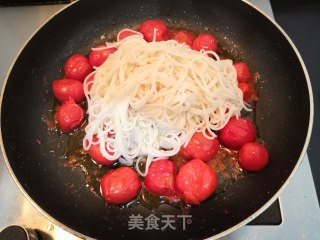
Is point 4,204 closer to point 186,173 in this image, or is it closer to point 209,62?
point 186,173

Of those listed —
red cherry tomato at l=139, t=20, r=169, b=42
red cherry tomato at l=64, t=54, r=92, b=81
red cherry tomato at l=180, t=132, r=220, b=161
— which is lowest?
red cherry tomato at l=180, t=132, r=220, b=161

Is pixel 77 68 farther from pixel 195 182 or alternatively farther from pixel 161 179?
pixel 195 182

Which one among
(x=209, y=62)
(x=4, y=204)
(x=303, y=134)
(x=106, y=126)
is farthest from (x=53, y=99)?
(x=303, y=134)

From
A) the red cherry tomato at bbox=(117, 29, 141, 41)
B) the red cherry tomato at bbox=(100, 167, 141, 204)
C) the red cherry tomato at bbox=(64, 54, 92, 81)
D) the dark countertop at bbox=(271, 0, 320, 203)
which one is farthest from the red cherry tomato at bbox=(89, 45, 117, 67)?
the dark countertop at bbox=(271, 0, 320, 203)

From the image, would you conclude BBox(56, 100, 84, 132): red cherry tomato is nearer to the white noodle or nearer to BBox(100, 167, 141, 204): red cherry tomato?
the white noodle

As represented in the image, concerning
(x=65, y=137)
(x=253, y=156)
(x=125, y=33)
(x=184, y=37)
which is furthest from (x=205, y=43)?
(x=65, y=137)
